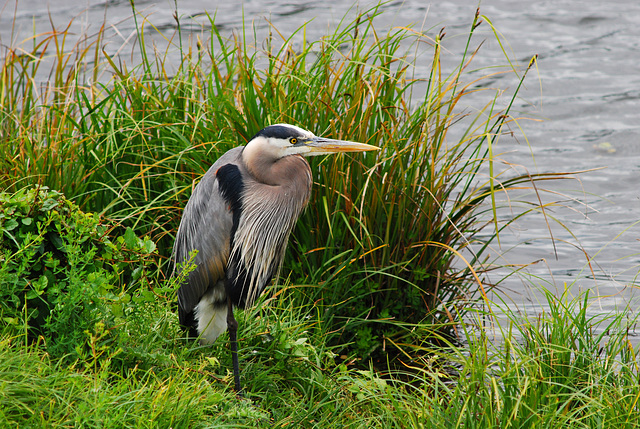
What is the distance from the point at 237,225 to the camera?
346cm

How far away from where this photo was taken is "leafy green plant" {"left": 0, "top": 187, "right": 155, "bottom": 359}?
108 inches

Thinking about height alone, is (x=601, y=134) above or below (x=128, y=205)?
below

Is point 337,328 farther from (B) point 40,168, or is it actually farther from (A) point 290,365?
(B) point 40,168

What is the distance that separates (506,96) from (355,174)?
4.53 m

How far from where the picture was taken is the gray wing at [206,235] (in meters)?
3.45

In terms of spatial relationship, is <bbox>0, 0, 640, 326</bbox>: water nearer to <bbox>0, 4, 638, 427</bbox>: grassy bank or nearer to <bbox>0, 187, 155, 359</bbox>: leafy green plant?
<bbox>0, 4, 638, 427</bbox>: grassy bank

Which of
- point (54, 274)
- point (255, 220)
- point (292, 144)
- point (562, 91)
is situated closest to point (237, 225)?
point (255, 220)

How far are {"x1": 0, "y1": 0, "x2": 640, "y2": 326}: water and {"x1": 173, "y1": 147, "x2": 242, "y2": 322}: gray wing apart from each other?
1.92 metres

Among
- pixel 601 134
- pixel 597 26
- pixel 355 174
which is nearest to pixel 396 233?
pixel 355 174

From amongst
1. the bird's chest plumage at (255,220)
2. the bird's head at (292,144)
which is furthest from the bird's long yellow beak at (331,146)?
the bird's chest plumage at (255,220)

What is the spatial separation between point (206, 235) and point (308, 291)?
26.7 inches

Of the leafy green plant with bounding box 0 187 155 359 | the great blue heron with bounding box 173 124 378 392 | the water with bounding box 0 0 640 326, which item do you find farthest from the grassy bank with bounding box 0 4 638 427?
the water with bounding box 0 0 640 326

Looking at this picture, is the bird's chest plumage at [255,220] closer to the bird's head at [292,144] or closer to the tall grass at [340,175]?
the bird's head at [292,144]

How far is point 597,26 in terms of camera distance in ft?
30.0
